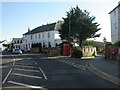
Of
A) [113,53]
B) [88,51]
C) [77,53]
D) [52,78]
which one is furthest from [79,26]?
[52,78]

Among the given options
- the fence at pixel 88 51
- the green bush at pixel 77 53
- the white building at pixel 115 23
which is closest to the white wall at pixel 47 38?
the white building at pixel 115 23

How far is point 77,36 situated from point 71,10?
7085 millimetres

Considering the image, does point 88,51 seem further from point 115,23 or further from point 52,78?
point 52,78

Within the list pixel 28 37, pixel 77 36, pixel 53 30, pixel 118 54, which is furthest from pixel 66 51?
pixel 28 37

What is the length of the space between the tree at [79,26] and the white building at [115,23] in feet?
10.3

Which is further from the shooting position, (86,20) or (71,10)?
(71,10)

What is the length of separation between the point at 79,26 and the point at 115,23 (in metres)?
7.26

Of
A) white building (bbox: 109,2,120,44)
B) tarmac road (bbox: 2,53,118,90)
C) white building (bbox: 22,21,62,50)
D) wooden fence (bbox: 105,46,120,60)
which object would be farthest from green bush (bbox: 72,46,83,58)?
white building (bbox: 22,21,62,50)

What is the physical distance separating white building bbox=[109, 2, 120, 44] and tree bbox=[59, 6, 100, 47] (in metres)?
3.15

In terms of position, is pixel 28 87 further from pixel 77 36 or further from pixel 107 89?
pixel 77 36

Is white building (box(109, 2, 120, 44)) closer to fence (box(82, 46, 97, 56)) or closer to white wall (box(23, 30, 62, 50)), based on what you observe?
fence (box(82, 46, 97, 56))

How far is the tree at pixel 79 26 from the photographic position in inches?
1660

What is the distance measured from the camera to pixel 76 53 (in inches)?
1385

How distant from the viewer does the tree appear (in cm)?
4216
